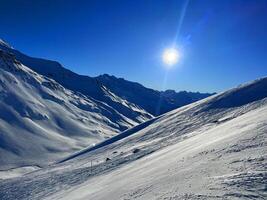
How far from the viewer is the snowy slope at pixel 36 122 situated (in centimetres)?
10850

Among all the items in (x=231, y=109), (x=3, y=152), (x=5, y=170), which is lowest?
(x=231, y=109)

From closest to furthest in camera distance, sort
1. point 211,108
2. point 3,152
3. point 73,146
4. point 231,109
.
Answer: point 231,109
point 211,108
point 3,152
point 73,146

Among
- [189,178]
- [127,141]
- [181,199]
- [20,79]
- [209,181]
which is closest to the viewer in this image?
[181,199]

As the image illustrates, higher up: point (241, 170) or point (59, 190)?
point (59, 190)

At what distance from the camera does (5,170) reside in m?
88.9

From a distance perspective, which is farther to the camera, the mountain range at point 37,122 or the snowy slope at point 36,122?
the snowy slope at point 36,122

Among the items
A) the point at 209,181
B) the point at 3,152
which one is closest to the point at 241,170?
the point at 209,181

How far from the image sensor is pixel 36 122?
141 m

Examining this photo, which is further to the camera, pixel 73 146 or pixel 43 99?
pixel 43 99

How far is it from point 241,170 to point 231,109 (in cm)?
3696

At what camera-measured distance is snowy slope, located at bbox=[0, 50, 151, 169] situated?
10850 centimetres

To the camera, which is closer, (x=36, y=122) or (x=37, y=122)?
(x=36, y=122)

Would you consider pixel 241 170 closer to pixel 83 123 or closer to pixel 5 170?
pixel 5 170

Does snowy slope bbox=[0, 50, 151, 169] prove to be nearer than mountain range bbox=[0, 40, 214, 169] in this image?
No
